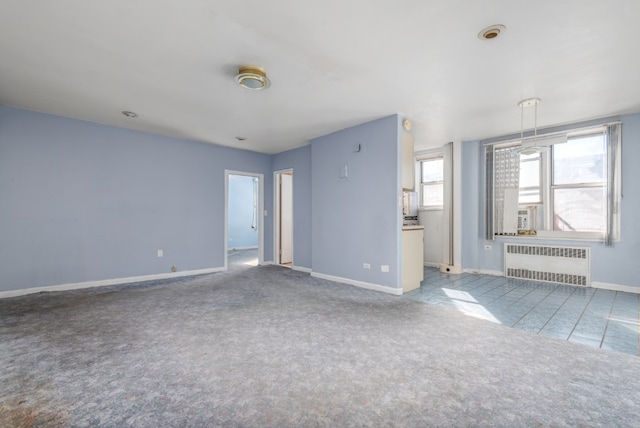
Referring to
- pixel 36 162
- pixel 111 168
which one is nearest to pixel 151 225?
pixel 111 168

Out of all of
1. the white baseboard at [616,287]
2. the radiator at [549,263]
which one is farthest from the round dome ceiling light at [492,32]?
the white baseboard at [616,287]

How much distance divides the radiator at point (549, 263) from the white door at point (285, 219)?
4424 millimetres

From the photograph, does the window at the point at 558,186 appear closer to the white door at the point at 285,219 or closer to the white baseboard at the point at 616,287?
the white baseboard at the point at 616,287

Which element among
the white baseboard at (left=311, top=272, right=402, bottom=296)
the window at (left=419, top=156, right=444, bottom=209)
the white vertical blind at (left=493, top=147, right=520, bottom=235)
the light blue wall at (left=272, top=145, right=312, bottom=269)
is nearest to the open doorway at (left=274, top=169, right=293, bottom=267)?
the light blue wall at (left=272, top=145, right=312, bottom=269)

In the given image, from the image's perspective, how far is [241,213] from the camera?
9984 millimetres

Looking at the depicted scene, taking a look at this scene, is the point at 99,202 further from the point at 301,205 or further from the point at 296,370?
the point at 296,370

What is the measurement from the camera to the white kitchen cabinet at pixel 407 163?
4.30 meters

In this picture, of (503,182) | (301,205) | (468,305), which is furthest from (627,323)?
(301,205)

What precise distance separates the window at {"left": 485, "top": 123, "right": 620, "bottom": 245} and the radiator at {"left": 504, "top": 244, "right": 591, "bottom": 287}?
0.24 meters

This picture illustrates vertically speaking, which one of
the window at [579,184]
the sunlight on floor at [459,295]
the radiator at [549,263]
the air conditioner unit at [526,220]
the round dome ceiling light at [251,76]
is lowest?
the sunlight on floor at [459,295]

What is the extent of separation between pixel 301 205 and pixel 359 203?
182cm

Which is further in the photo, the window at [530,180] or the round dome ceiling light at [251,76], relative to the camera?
the window at [530,180]

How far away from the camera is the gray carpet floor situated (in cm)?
158

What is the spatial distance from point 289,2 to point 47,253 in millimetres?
4765
